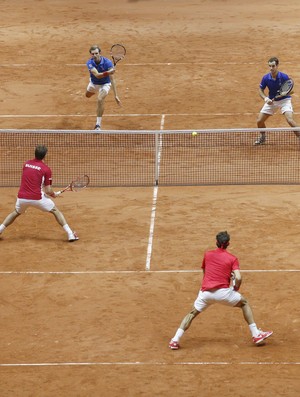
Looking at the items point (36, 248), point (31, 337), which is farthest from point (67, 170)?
point (31, 337)

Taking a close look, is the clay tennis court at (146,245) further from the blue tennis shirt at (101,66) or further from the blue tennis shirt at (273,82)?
the blue tennis shirt at (273,82)

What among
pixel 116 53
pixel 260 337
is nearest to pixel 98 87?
pixel 116 53

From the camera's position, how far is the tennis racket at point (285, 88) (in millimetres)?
28594

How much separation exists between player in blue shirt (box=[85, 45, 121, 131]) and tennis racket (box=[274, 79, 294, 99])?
402 centimetres

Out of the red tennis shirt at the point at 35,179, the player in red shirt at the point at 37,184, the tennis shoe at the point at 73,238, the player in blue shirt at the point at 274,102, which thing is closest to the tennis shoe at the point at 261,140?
the player in blue shirt at the point at 274,102

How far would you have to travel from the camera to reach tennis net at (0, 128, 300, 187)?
89.6 ft

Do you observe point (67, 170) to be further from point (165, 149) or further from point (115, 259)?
point (115, 259)

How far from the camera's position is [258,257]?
22.5m

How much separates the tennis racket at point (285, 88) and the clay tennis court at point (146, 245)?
1892 millimetres

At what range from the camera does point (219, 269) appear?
60.5 feet

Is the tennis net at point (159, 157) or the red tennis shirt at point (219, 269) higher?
the tennis net at point (159, 157)

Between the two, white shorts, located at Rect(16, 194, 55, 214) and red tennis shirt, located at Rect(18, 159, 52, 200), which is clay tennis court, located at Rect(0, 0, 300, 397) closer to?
white shorts, located at Rect(16, 194, 55, 214)

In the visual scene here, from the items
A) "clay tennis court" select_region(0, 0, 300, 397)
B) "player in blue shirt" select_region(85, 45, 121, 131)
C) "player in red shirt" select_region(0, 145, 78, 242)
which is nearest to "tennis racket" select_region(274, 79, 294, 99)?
"clay tennis court" select_region(0, 0, 300, 397)

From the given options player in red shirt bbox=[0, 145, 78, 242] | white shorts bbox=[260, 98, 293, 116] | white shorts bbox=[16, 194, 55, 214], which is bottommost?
white shorts bbox=[16, 194, 55, 214]
